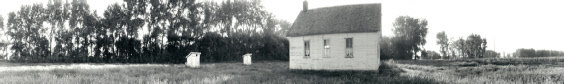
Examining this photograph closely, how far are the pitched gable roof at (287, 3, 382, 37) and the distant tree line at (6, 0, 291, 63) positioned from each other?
779 inches

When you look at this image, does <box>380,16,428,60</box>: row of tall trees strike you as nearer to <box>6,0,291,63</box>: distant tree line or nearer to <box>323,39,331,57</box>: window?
<box>6,0,291,63</box>: distant tree line

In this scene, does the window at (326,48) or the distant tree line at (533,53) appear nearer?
the window at (326,48)

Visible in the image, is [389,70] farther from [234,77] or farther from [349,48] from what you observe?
[234,77]

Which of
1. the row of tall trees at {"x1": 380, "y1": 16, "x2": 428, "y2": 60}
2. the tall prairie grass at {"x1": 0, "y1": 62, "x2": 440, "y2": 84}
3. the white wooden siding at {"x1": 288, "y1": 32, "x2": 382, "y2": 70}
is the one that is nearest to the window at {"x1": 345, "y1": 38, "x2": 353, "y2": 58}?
the white wooden siding at {"x1": 288, "y1": 32, "x2": 382, "y2": 70}

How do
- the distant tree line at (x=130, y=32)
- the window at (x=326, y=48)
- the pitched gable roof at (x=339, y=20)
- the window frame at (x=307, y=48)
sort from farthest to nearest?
1. the distant tree line at (x=130, y=32)
2. the window frame at (x=307, y=48)
3. the window at (x=326, y=48)
4. the pitched gable roof at (x=339, y=20)

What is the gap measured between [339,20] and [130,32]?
86.4 ft

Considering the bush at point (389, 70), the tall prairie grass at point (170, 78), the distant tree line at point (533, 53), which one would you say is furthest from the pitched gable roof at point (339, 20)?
the distant tree line at point (533, 53)

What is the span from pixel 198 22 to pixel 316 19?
21.3 m

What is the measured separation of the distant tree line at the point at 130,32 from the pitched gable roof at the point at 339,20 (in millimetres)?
19796

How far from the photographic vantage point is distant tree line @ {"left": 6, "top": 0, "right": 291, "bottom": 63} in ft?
121

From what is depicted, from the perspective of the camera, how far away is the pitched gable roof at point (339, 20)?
19.3 meters

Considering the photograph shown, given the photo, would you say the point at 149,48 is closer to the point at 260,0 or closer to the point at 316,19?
the point at 260,0

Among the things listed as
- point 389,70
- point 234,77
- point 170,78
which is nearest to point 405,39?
point 389,70

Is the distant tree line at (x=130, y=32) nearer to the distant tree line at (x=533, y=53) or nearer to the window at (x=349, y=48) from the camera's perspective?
the window at (x=349, y=48)
